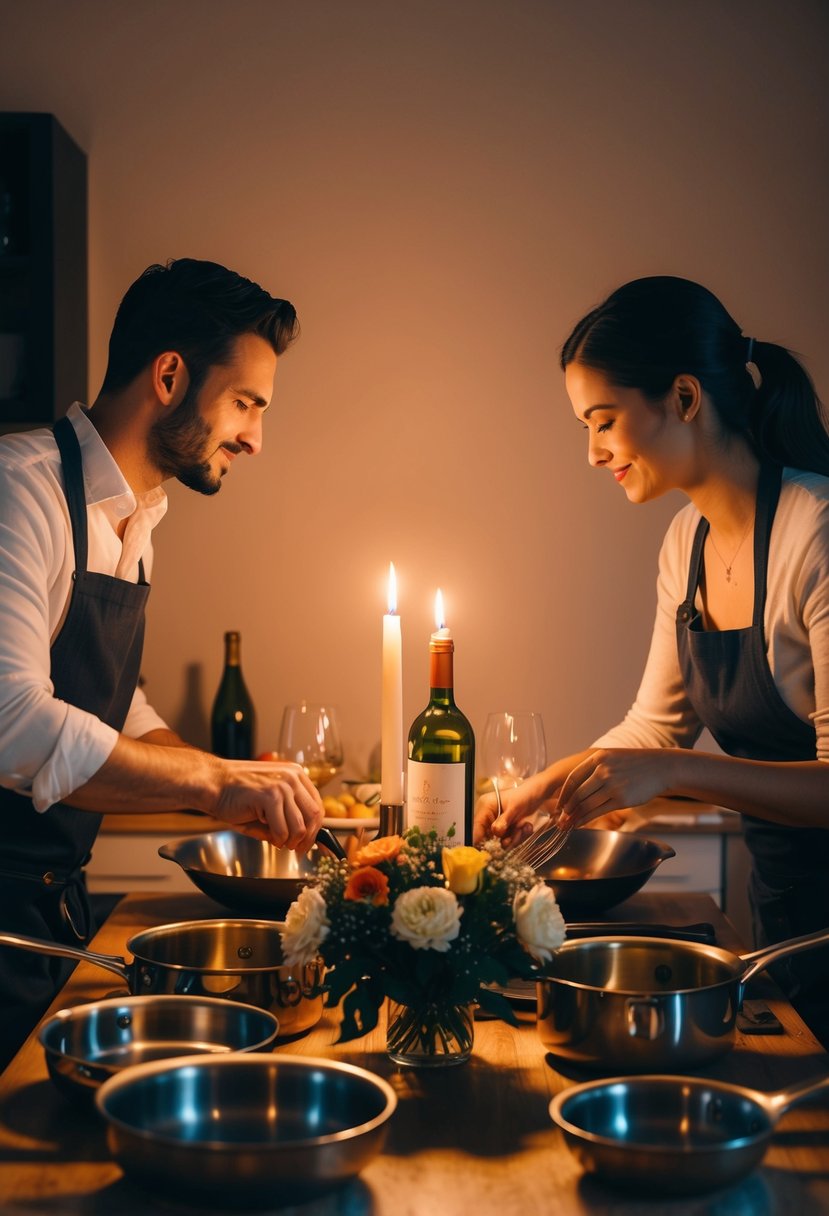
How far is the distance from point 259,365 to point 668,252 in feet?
4.91

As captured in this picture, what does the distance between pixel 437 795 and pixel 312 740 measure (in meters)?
1.34

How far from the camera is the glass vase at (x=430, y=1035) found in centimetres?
120

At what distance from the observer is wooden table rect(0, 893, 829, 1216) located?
92cm

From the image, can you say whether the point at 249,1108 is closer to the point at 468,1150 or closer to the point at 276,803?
the point at 468,1150

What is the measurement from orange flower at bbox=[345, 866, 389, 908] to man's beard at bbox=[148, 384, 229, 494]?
106 centimetres

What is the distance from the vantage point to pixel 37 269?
9.68 ft

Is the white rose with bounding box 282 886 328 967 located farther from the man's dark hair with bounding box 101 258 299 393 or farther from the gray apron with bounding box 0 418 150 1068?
the man's dark hair with bounding box 101 258 299 393

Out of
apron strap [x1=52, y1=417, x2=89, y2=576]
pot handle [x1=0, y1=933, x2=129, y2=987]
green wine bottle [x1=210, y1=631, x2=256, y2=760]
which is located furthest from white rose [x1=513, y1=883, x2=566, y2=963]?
green wine bottle [x1=210, y1=631, x2=256, y2=760]

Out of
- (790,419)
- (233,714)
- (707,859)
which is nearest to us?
(790,419)

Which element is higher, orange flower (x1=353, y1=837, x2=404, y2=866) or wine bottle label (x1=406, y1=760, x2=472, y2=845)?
wine bottle label (x1=406, y1=760, x2=472, y2=845)

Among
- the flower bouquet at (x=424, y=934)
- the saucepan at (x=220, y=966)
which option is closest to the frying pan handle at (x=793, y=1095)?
the flower bouquet at (x=424, y=934)

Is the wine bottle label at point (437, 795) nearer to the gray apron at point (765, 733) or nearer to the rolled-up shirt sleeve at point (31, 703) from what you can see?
the rolled-up shirt sleeve at point (31, 703)

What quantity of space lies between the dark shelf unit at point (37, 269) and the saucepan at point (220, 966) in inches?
73.6

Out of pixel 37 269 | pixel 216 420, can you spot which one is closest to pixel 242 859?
pixel 216 420
